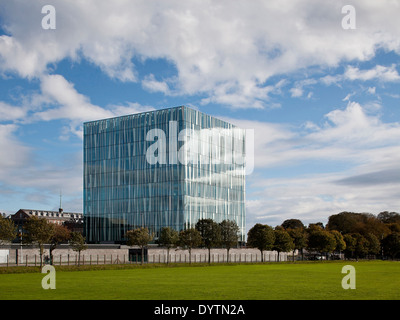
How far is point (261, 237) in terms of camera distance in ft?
327

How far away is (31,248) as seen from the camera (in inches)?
2901

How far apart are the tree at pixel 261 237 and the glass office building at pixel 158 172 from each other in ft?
70.1

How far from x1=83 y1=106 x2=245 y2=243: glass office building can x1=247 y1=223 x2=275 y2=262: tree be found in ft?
70.1

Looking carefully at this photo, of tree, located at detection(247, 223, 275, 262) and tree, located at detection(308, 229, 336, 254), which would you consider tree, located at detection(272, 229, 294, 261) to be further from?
tree, located at detection(308, 229, 336, 254)

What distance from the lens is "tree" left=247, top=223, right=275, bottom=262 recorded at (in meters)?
99.4

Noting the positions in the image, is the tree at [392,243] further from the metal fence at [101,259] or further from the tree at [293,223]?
the tree at [293,223]

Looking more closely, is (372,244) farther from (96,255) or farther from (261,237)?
(96,255)

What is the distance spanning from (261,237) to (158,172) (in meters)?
33.3

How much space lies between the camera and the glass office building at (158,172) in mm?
118875

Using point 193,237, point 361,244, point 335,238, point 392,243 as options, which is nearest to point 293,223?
point 392,243

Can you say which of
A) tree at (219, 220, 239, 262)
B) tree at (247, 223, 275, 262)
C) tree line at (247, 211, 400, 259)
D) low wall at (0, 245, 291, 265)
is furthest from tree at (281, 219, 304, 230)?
tree at (219, 220, 239, 262)

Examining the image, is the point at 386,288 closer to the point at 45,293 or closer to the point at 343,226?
the point at 45,293

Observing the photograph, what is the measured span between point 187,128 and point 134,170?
58.8ft
